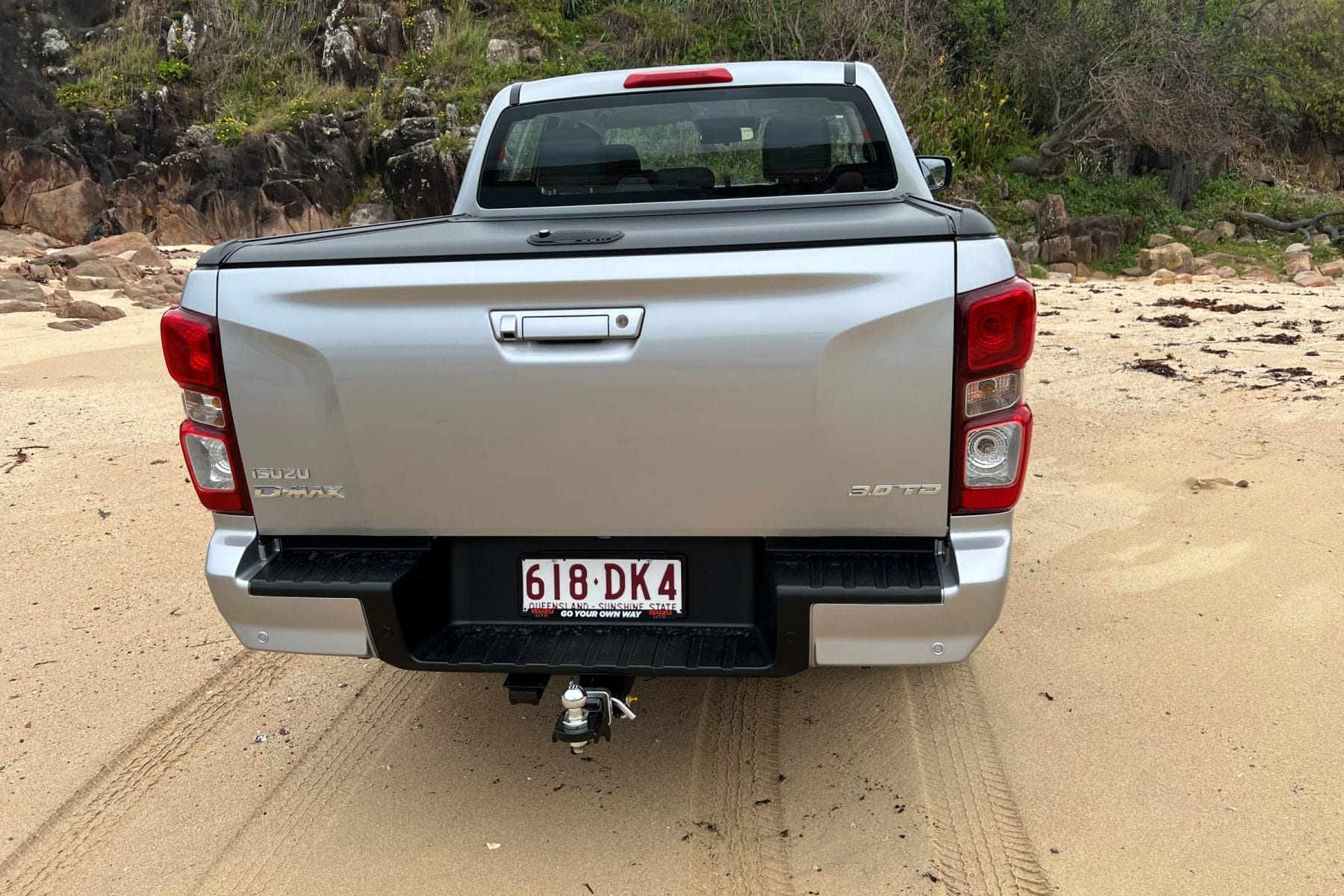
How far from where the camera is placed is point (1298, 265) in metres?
13.7

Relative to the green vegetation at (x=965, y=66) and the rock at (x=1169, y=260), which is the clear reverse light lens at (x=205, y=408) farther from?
the green vegetation at (x=965, y=66)

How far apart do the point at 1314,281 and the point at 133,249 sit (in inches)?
679

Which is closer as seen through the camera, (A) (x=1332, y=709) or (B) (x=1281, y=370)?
(A) (x=1332, y=709)

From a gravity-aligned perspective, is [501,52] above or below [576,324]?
above

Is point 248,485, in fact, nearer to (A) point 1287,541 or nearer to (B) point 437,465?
(B) point 437,465

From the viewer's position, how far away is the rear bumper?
218 centimetres

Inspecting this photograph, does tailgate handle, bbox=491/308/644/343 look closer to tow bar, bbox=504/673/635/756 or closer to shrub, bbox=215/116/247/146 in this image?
tow bar, bbox=504/673/635/756

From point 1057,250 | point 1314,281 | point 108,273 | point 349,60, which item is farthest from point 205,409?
point 349,60

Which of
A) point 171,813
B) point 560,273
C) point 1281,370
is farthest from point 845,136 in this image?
point 1281,370

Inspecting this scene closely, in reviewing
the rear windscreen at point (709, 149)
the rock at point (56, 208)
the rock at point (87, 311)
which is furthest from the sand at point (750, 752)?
the rock at point (56, 208)

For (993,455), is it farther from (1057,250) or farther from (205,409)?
(1057,250)

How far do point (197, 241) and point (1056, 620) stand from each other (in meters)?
19.0

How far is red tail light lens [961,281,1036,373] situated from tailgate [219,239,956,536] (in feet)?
0.18

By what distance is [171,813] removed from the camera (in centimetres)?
263
